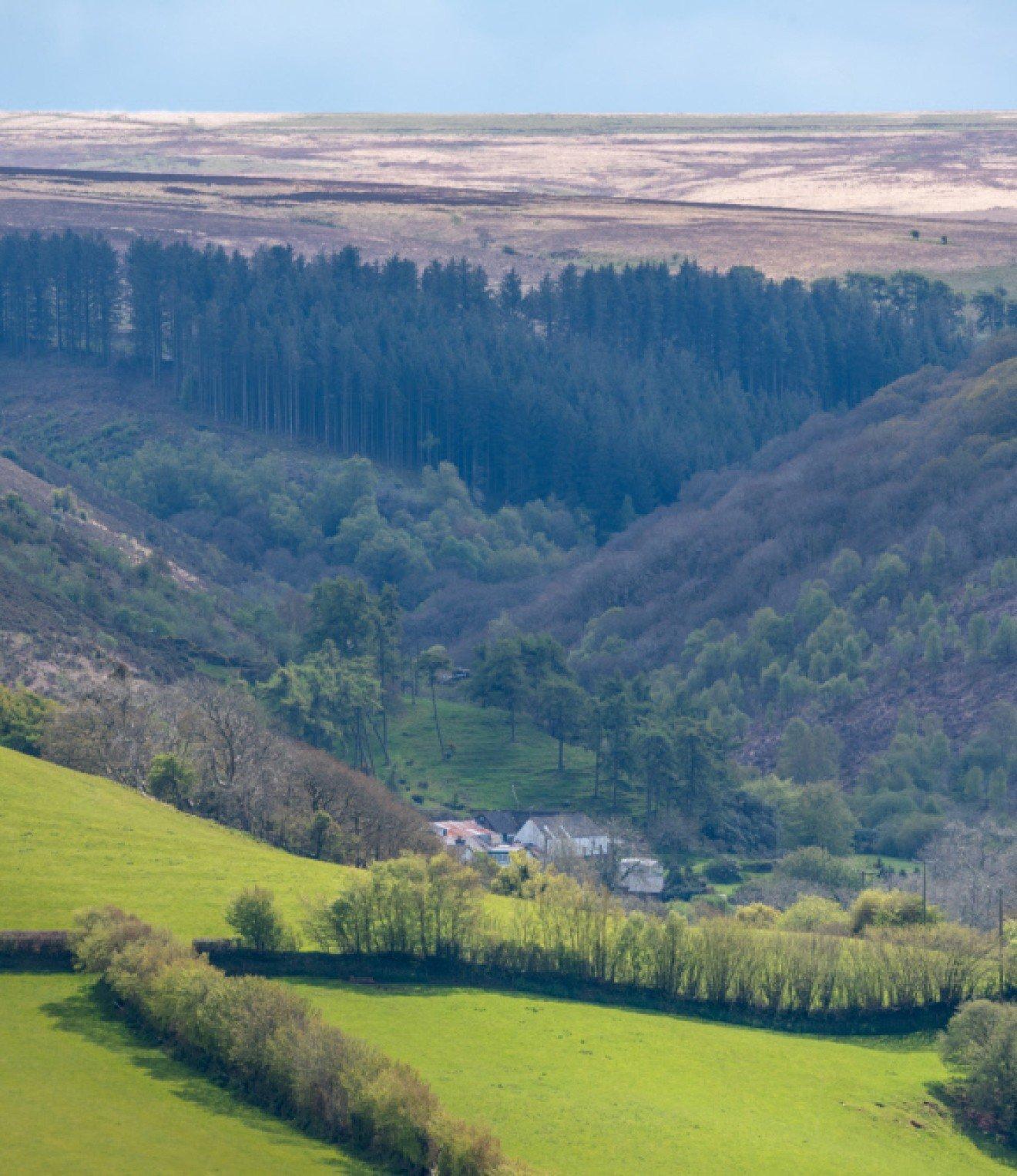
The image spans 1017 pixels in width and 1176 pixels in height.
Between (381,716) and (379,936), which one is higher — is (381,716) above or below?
below

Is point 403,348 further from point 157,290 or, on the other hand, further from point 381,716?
point 381,716

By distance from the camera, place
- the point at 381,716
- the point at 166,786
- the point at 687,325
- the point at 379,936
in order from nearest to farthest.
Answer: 1. the point at 379,936
2. the point at 166,786
3. the point at 381,716
4. the point at 687,325

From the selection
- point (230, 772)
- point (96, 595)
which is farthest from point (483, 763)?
point (230, 772)

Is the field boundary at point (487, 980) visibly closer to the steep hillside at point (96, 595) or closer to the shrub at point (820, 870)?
the shrub at point (820, 870)

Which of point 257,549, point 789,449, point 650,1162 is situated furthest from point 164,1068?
point 789,449

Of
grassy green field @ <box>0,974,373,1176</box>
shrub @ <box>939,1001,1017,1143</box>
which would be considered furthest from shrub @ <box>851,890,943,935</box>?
grassy green field @ <box>0,974,373,1176</box>

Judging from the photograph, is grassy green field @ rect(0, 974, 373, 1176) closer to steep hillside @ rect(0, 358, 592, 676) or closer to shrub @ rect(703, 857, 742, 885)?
shrub @ rect(703, 857, 742, 885)

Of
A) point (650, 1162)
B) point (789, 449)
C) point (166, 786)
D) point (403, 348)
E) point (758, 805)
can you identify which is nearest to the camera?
point (650, 1162)
